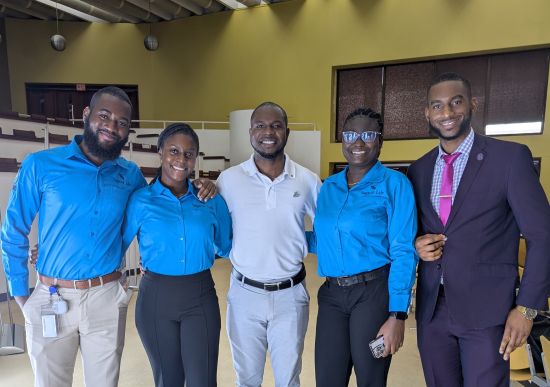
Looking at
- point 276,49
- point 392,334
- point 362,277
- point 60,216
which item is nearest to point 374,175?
point 362,277

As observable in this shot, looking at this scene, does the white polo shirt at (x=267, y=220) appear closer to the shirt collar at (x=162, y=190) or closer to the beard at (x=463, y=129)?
the shirt collar at (x=162, y=190)

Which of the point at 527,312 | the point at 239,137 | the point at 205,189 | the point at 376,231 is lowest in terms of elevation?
the point at 527,312

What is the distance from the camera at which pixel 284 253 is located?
1.74 meters

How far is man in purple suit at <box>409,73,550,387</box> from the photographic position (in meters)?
1.34

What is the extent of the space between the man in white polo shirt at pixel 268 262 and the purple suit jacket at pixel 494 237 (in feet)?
2.10

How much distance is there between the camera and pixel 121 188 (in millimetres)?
1658

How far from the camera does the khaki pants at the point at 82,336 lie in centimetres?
155

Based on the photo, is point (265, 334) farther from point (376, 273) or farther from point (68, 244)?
point (68, 244)

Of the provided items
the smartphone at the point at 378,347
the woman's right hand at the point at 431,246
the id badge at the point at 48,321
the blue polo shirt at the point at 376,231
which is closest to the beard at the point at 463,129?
the blue polo shirt at the point at 376,231

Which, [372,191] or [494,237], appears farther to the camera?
[372,191]

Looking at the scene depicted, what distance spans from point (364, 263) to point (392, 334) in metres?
0.28

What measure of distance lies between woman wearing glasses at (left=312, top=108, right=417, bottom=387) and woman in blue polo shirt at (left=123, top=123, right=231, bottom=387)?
488mm

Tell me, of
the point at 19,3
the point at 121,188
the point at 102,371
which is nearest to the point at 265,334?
the point at 102,371

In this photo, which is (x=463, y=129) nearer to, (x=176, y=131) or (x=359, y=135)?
(x=359, y=135)
